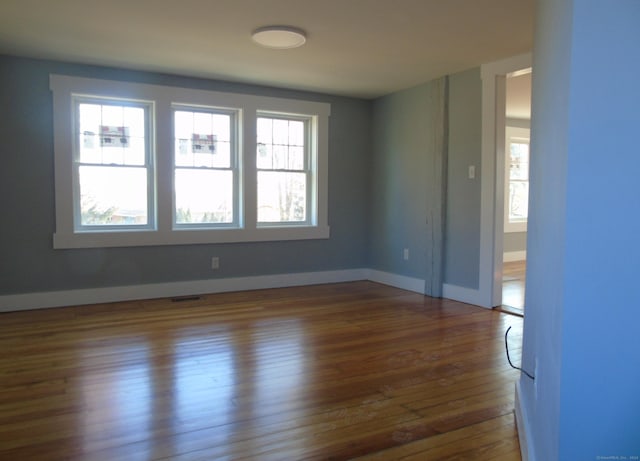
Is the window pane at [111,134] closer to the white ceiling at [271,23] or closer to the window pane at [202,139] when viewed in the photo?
the window pane at [202,139]

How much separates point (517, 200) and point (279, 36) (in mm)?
6280

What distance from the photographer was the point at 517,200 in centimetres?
852

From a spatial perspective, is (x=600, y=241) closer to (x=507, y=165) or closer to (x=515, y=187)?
(x=507, y=165)

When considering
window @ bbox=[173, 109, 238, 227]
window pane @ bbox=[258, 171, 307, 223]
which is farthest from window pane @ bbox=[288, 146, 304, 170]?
window @ bbox=[173, 109, 238, 227]

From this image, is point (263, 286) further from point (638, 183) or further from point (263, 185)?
point (638, 183)

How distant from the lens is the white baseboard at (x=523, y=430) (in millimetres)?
1759

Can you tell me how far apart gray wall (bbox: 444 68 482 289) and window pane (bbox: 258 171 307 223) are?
1904 mm

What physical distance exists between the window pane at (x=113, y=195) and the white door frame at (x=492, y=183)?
11.8 ft

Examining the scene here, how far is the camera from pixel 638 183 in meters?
1.08

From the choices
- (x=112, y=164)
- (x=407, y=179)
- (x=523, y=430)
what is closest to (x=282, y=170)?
(x=407, y=179)


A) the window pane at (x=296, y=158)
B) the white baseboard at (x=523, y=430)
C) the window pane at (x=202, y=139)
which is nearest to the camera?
the white baseboard at (x=523, y=430)

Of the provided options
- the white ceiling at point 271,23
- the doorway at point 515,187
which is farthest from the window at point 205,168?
the doorway at point 515,187

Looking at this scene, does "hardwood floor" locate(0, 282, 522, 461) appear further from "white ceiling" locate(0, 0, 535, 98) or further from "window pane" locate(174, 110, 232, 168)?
"white ceiling" locate(0, 0, 535, 98)

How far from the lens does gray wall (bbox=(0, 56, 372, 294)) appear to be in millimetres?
4457
